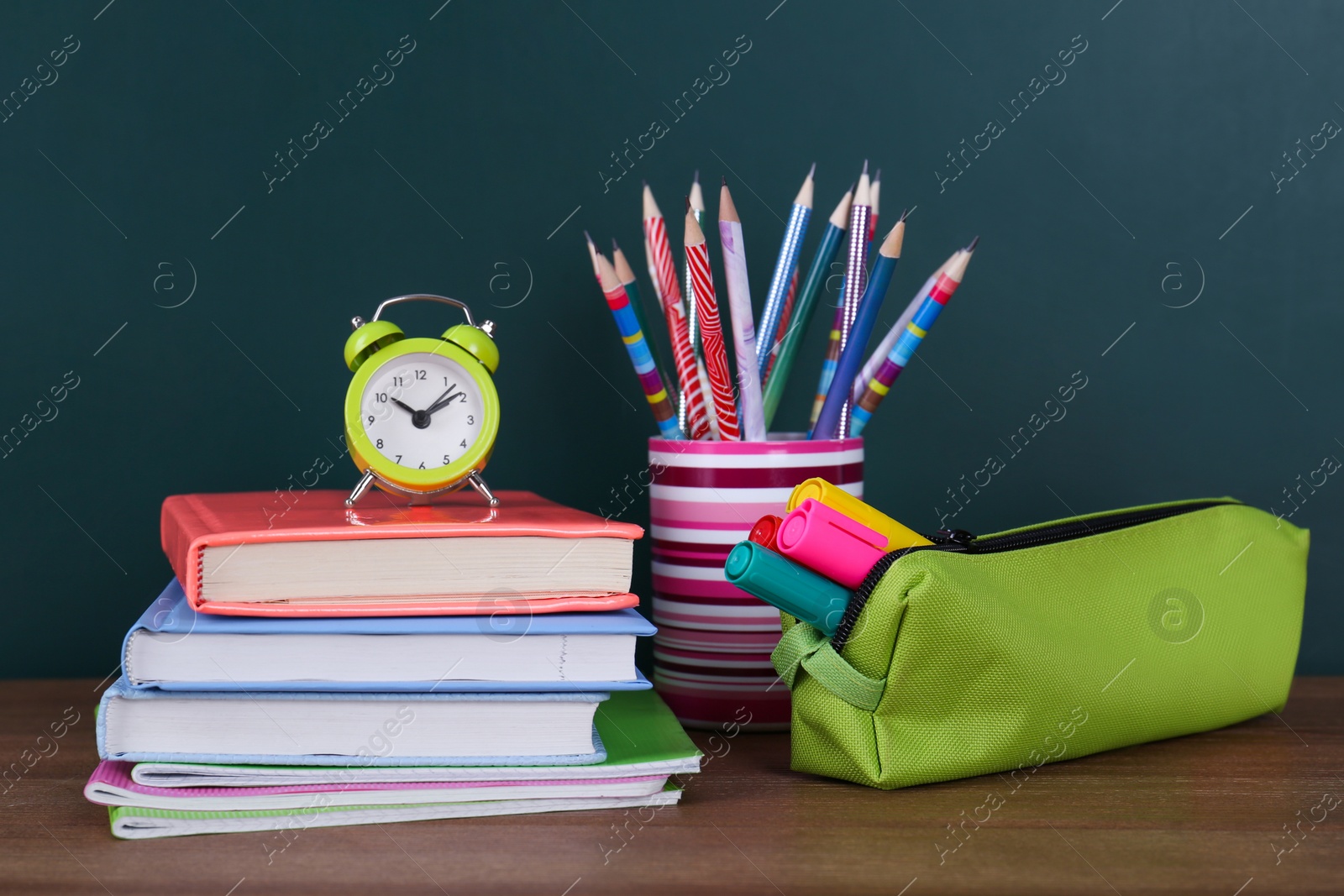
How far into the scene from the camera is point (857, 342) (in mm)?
899

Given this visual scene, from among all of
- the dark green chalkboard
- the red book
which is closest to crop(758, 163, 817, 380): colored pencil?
the dark green chalkboard

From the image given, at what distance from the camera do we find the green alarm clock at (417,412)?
80 cm

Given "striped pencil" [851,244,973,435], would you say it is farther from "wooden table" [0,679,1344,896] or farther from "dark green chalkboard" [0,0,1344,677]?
"wooden table" [0,679,1344,896]

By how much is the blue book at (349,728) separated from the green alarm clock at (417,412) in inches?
6.6

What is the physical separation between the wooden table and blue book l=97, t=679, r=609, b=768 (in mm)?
41

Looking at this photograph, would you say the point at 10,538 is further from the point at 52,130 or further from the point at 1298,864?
the point at 1298,864

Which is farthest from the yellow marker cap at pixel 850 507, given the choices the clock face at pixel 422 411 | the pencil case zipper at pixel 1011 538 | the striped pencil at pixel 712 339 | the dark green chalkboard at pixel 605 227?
the dark green chalkboard at pixel 605 227

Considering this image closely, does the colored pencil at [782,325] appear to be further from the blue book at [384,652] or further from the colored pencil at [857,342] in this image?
the blue book at [384,652]

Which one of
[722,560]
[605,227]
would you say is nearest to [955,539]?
[722,560]

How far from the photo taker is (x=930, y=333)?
3.75 feet

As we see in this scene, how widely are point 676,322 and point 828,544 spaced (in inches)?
10.3

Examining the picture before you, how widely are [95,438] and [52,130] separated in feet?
0.96

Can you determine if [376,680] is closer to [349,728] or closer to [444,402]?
[349,728]

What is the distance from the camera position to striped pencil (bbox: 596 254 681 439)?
887 mm
